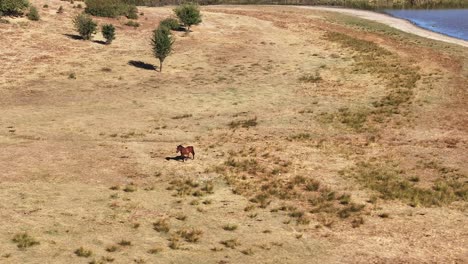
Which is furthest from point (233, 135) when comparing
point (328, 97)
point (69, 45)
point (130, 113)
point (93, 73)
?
point (69, 45)

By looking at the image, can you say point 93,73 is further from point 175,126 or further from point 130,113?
point 175,126

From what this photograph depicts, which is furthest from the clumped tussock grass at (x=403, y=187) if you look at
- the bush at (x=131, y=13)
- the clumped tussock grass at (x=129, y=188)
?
the bush at (x=131, y=13)

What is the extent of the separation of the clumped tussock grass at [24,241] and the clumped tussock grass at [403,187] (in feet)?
49.6

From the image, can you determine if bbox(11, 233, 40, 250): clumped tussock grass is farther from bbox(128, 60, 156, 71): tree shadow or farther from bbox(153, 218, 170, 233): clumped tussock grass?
bbox(128, 60, 156, 71): tree shadow

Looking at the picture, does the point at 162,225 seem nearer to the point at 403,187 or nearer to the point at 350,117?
the point at 403,187

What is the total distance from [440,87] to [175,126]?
24.1 meters

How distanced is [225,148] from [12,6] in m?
41.4

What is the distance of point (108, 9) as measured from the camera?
68.5 meters

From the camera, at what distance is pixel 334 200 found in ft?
76.1

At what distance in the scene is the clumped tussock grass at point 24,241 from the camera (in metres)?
17.9

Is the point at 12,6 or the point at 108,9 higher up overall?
the point at 12,6

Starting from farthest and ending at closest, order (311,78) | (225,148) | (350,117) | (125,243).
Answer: (311,78)
(350,117)
(225,148)
(125,243)

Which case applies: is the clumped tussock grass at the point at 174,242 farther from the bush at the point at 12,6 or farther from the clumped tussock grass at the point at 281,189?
the bush at the point at 12,6

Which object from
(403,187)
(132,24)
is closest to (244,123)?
(403,187)
